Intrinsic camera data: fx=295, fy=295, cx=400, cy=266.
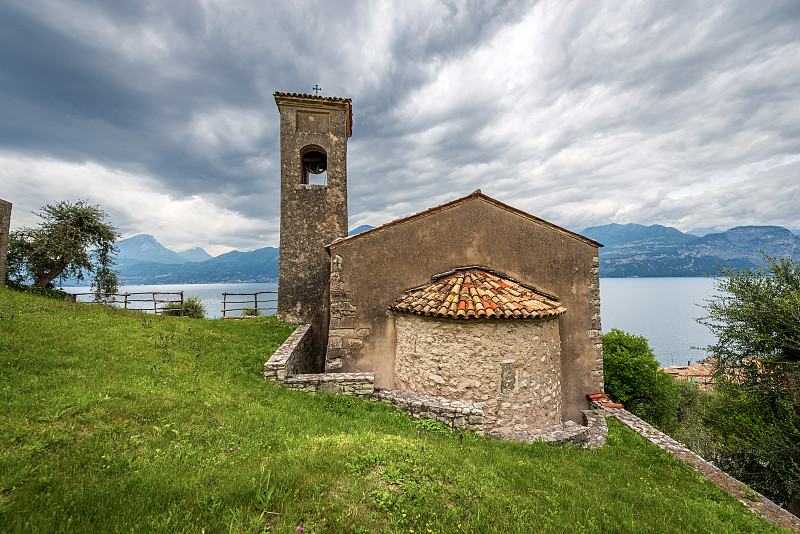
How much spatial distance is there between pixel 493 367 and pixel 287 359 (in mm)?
4898

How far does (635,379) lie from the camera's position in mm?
15305

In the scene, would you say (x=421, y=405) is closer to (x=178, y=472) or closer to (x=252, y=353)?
(x=178, y=472)

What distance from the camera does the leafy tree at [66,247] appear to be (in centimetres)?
1571

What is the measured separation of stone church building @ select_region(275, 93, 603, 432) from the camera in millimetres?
6645

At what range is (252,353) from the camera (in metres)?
8.68

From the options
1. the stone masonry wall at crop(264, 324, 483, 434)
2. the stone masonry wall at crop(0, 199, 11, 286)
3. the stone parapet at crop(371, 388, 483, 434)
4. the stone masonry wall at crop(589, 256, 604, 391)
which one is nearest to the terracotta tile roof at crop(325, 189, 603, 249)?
the stone masonry wall at crop(589, 256, 604, 391)

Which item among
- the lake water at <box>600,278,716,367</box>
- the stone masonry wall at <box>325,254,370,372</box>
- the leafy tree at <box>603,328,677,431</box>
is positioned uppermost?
the stone masonry wall at <box>325,254,370,372</box>

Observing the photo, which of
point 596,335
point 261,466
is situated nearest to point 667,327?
point 596,335

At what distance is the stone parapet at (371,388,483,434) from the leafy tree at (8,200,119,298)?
68.8ft

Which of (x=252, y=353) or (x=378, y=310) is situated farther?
(x=252, y=353)

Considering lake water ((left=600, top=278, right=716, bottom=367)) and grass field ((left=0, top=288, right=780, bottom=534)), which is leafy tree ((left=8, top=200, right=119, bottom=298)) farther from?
lake water ((left=600, top=278, right=716, bottom=367))

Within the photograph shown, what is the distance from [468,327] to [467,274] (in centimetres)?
180

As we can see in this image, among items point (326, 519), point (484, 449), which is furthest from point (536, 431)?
point (326, 519)

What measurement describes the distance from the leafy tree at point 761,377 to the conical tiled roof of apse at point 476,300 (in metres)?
6.17
